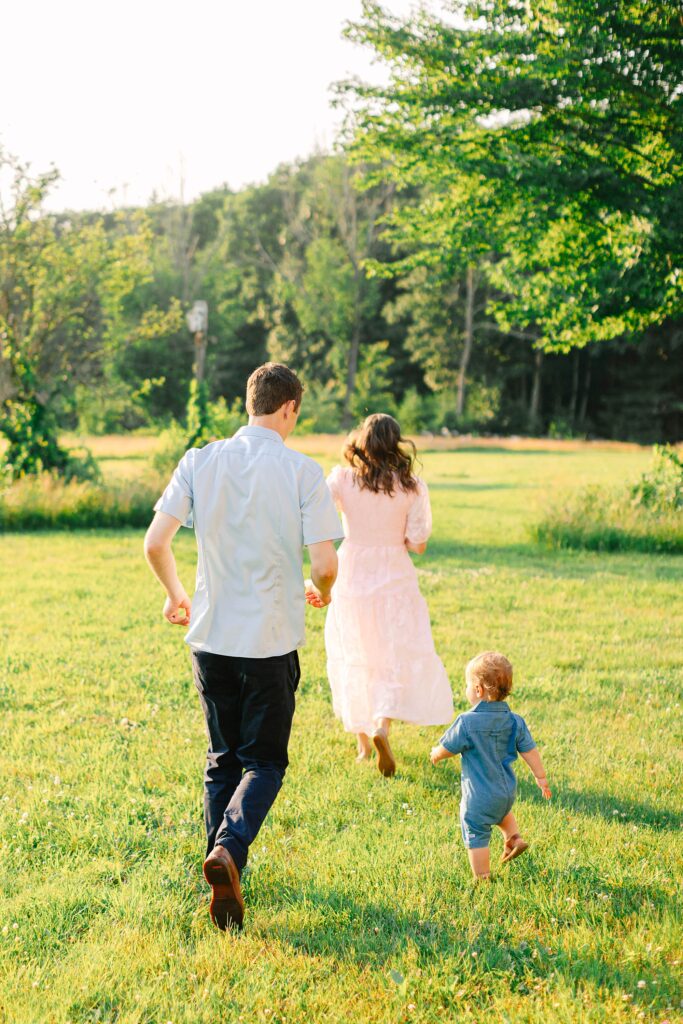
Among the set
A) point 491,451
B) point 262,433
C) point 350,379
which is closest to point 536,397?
point 350,379

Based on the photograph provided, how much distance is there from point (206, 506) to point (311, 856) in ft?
5.50

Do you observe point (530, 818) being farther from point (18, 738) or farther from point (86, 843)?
point (18, 738)

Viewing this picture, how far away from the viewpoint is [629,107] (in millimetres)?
11898

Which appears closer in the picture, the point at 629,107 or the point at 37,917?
the point at 37,917

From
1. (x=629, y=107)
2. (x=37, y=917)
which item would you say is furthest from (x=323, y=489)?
(x=629, y=107)

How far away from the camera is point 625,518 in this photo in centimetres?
1338

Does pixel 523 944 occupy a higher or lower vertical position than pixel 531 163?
lower

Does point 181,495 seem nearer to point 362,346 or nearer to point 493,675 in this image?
point 493,675

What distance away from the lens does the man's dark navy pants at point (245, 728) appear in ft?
11.2

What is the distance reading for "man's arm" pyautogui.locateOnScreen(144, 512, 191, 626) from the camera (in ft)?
11.1

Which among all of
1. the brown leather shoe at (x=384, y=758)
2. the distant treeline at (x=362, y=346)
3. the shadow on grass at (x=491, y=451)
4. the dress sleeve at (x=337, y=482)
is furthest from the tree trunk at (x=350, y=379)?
the brown leather shoe at (x=384, y=758)

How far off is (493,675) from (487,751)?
33 cm

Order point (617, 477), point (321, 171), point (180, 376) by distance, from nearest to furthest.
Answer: point (617, 477) → point (321, 171) → point (180, 376)

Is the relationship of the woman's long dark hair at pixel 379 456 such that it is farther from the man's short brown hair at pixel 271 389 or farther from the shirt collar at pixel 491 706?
the shirt collar at pixel 491 706
